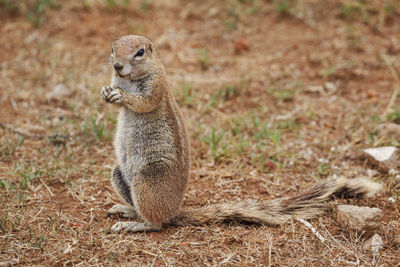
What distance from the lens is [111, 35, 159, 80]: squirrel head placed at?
12.2 ft

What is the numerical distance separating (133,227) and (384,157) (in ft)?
8.55

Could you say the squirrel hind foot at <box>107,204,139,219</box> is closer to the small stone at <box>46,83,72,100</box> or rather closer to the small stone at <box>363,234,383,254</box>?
the small stone at <box>363,234,383,254</box>

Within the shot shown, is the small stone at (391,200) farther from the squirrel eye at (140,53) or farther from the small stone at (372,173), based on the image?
the squirrel eye at (140,53)

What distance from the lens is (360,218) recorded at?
370cm

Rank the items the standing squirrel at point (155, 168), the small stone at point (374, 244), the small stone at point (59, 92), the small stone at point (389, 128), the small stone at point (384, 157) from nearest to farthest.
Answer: the small stone at point (374, 244) < the standing squirrel at point (155, 168) < the small stone at point (384, 157) < the small stone at point (389, 128) < the small stone at point (59, 92)

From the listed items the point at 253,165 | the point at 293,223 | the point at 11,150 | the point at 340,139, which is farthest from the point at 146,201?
the point at 340,139

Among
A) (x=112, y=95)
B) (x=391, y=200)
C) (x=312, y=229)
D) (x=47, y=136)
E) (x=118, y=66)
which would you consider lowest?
(x=391, y=200)

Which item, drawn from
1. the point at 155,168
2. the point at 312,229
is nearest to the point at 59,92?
the point at 155,168

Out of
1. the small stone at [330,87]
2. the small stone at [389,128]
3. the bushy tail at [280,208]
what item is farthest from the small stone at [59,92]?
the small stone at [389,128]

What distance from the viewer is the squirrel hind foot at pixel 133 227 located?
3.75 metres

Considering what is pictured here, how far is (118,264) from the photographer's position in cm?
329

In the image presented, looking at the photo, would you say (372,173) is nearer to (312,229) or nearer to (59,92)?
(312,229)

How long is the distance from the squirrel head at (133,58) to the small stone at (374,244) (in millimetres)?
2219

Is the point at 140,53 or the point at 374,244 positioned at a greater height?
the point at 140,53
